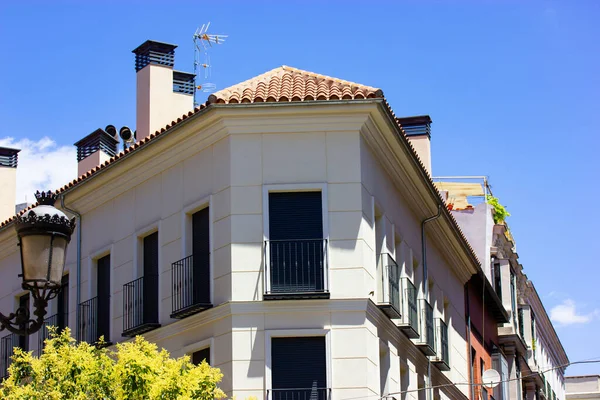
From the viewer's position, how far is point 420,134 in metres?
32.1

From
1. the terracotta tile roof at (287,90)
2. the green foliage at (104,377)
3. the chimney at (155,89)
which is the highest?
the chimney at (155,89)

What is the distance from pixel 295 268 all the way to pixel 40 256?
31.3 ft

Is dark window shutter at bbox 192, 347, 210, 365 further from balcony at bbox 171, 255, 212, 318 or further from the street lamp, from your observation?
the street lamp

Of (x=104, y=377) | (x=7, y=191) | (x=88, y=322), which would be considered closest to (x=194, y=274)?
(x=88, y=322)

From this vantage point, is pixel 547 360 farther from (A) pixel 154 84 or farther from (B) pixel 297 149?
(B) pixel 297 149

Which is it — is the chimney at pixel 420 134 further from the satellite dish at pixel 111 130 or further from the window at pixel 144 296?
the window at pixel 144 296

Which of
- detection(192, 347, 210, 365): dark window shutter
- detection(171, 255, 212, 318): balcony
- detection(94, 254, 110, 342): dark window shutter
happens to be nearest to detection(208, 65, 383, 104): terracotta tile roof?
detection(171, 255, 212, 318): balcony

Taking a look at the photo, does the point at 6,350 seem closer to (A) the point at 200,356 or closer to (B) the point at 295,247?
(A) the point at 200,356

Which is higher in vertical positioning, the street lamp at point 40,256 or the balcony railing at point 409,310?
the balcony railing at point 409,310

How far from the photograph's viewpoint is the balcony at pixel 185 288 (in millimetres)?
21016

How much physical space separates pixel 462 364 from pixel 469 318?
6.99ft

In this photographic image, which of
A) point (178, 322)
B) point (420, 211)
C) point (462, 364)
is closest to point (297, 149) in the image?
point (178, 322)

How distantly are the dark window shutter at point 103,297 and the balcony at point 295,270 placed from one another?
4777 millimetres

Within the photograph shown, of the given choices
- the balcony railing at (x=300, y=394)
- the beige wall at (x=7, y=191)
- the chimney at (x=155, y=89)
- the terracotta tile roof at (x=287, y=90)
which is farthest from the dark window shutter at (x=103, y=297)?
the beige wall at (x=7, y=191)
